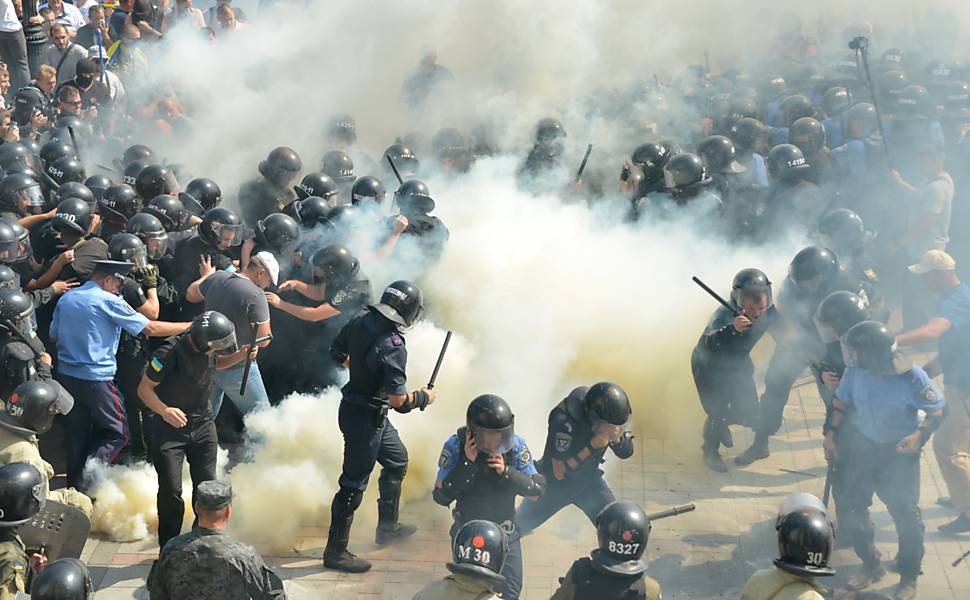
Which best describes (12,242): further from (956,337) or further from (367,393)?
(956,337)

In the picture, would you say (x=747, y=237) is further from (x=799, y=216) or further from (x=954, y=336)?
(x=954, y=336)

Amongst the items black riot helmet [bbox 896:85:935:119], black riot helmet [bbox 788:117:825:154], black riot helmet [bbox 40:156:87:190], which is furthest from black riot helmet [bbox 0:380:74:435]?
black riot helmet [bbox 896:85:935:119]

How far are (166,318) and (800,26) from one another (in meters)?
13.4

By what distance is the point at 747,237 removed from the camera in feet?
31.6

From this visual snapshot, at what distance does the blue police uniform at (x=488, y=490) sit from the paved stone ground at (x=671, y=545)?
714 millimetres

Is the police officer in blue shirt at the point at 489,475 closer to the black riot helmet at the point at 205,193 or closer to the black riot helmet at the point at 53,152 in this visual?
the black riot helmet at the point at 205,193

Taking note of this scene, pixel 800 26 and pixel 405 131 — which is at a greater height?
pixel 800 26

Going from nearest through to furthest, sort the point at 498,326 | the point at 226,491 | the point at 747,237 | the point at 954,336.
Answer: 1. the point at 226,491
2. the point at 954,336
3. the point at 498,326
4. the point at 747,237

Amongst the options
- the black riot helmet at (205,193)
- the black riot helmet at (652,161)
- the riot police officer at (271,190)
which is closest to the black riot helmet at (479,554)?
the black riot helmet at (205,193)

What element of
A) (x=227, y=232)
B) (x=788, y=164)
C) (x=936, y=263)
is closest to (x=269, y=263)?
(x=227, y=232)

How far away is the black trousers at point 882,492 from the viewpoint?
20.4 feet

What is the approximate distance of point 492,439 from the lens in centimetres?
559

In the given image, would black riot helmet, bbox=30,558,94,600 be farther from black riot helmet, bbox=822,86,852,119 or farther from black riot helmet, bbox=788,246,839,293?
black riot helmet, bbox=822,86,852,119

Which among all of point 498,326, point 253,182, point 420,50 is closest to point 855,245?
point 498,326
